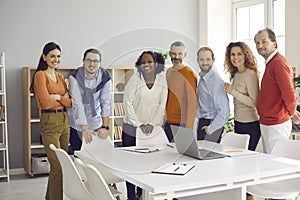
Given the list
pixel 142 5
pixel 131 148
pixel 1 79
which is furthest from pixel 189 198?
pixel 142 5

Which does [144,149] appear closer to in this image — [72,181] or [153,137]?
[153,137]

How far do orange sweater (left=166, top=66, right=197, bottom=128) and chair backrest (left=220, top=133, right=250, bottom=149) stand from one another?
2.98ft

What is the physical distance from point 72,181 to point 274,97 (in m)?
1.70

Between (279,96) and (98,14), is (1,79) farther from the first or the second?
(279,96)

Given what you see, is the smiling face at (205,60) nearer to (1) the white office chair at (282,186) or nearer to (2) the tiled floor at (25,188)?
(1) the white office chair at (282,186)

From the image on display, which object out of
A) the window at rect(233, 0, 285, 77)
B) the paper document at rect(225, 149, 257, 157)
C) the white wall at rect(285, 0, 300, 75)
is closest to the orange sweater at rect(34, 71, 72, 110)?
the paper document at rect(225, 149, 257, 157)

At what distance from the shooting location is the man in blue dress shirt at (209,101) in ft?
9.15

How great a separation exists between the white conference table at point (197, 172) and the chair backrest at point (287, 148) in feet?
0.93

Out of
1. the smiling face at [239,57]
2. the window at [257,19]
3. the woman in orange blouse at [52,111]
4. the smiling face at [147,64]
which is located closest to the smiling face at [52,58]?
the woman in orange blouse at [52,111]

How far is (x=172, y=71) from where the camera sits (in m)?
2.25

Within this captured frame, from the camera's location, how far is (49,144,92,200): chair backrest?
2512mm

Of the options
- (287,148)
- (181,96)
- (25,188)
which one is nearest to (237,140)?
(287,148)

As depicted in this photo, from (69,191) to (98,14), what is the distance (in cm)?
335

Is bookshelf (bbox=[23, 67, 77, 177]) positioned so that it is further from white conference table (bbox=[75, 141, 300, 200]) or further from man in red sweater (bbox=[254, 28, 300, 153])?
man in red sweater (bbox=[254, 28, 300, 153])
